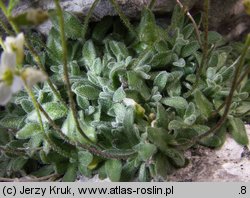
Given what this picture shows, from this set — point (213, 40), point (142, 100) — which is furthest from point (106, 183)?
point (213, 40)

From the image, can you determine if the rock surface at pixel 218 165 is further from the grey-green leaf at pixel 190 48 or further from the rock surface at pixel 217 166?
the grey-green leaf at pixel 190 48

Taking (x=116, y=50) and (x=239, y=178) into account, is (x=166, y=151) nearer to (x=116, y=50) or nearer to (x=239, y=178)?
(x=239, y=178)

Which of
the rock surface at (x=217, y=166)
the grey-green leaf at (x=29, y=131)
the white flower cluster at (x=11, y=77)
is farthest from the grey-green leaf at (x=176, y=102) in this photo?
the white flower cluster at (x=11, y=77)

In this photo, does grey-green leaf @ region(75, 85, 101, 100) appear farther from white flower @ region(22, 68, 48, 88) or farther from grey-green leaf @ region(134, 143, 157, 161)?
white flower @ region(22, 68, 48, 88)

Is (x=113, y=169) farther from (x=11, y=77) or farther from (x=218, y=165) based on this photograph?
(x=11, y=77)

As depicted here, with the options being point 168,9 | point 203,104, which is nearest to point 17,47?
point 203,104

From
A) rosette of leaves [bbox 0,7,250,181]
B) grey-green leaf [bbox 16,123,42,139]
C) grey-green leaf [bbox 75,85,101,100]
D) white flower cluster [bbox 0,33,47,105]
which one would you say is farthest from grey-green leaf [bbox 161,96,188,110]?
white flower cluster [bbox 0,33,47,105]
